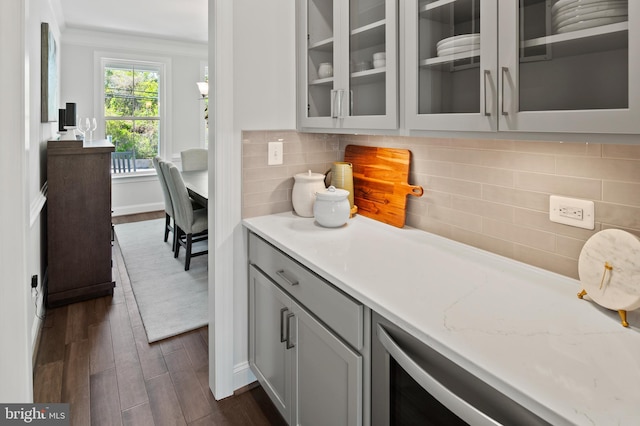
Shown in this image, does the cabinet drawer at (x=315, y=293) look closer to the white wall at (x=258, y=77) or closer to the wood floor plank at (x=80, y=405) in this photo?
the white wall at (x=258, y=77)

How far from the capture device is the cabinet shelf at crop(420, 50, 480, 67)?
3.65 ft

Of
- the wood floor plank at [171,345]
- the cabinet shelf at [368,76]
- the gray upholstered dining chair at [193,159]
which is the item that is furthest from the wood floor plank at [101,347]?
the gray upholstered dining chair at [193,159]

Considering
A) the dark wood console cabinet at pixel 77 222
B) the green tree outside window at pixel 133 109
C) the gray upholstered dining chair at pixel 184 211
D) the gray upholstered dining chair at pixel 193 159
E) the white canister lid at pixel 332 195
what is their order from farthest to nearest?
the green tree outside window at pixel 133 109, the gray upholstered dining chair at pixel 193 159, the gray upholstered dining chair at pixel 184 211, the dark wood console cabinet at pixel 77 222, the white canister lid at pixel 332 195

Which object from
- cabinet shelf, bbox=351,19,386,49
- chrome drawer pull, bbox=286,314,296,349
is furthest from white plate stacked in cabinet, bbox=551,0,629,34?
chrome drawer pull, bbox=286,314,296,349

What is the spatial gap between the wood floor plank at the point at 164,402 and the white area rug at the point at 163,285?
1.48 ft

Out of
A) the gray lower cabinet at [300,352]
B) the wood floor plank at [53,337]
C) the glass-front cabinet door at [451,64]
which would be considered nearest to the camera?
the glass-front cabinet door at [451,64]

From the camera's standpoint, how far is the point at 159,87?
611 centimetres

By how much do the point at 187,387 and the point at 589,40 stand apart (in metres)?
2.17

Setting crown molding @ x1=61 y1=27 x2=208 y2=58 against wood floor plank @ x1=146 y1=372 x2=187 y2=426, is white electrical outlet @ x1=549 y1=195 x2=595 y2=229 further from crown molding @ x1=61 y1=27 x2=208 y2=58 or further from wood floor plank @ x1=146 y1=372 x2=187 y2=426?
crown molding @ x1=61 y1=27 x2=208 y2=58

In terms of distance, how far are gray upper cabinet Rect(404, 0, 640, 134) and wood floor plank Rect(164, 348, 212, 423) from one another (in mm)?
1635

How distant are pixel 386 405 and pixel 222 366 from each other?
3.65ft

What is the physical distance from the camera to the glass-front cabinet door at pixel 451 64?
106cm

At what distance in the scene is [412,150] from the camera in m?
1.73

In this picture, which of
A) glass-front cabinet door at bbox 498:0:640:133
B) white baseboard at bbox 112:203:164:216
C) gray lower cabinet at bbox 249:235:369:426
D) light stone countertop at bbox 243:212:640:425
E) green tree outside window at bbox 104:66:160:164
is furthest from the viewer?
white baseboard at bbox 112:203:164:216
